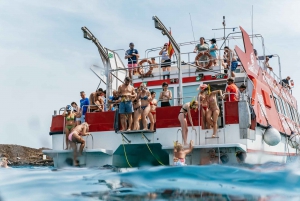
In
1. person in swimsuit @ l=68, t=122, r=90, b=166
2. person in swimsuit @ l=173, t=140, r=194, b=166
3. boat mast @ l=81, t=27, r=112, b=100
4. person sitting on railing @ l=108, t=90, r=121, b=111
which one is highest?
boat mast @ l=81, t=27, r=112, b=100

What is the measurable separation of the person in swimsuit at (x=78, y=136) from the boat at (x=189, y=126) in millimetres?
176

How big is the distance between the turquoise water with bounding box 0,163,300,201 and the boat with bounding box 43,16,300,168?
14.0 feet

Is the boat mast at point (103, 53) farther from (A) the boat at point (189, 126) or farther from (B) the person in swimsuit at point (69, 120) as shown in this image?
(B) the person in swimsuit at point (69, 120)

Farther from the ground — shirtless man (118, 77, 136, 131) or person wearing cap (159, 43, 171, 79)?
person wearing cap (159, 43, 171, 79)

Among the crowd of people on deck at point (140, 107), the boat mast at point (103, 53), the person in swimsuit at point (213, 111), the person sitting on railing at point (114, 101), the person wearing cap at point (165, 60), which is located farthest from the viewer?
the person wearing cap at point (165, 60)

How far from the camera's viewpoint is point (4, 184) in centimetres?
498

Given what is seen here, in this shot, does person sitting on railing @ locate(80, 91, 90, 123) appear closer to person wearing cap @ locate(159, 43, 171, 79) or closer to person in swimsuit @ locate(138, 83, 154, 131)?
person in swimsuit @ locate(138, 83, 154, 131)

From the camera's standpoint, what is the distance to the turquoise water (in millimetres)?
4367

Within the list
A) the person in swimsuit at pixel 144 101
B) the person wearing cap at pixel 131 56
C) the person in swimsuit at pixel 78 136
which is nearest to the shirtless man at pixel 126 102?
the person in swimsuit at pixel 144 101

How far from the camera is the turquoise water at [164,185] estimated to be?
172 inches

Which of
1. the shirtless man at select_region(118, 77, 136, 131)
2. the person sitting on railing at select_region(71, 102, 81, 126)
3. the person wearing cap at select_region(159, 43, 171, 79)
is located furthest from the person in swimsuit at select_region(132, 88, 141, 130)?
the person wearing cap at select_region(159, 43, 171, 79)

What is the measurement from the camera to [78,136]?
11461mm

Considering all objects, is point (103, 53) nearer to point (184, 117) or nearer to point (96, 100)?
point (96, 100)

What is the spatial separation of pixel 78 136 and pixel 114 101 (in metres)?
1.39
